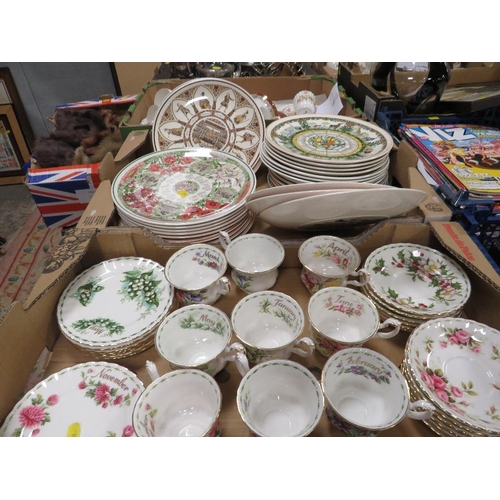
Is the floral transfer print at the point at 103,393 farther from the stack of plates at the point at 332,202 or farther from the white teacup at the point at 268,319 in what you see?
the stack of plates at the point at 332,202

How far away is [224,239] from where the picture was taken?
1.00 m

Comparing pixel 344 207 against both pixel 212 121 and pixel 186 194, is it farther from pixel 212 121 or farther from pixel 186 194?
pixel 212 121

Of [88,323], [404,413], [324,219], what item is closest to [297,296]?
[324,219]

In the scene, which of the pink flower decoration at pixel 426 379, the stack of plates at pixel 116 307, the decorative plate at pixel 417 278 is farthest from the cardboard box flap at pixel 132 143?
the pink flower decoration at pixel 426 379

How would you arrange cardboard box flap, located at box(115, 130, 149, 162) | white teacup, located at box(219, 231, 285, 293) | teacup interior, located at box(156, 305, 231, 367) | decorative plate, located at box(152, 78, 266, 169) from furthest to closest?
decorative plate, located at box(152, 78, 266, 169), cardboard box flap, located at box(115, 130, 149, 162), white teacup, located at box(219, 231, 285, 293), teacup interior, located at box(156, 305, 231, 367)

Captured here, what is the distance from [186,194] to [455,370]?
2.81 ft

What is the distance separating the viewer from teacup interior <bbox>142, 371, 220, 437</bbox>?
0.69 m

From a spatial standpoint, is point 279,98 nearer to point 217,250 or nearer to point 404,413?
point 217,250

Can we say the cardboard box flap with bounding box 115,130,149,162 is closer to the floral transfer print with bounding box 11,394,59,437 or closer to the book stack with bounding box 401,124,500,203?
the floral transfer print with bounding box 11,394,59,437

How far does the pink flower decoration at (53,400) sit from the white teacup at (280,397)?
0.38m

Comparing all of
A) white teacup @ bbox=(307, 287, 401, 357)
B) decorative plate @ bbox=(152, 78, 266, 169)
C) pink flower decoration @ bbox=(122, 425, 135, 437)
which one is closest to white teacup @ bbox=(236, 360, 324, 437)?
white teacup @ bbox=(307, 287, 401, 357)

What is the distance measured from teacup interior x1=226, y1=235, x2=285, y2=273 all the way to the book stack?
1.71 feet

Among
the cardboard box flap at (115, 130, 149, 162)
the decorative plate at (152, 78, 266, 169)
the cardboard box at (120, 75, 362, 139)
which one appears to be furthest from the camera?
the cardboard box at (120, 75, 362, 139)

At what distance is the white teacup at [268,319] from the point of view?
0.83m
